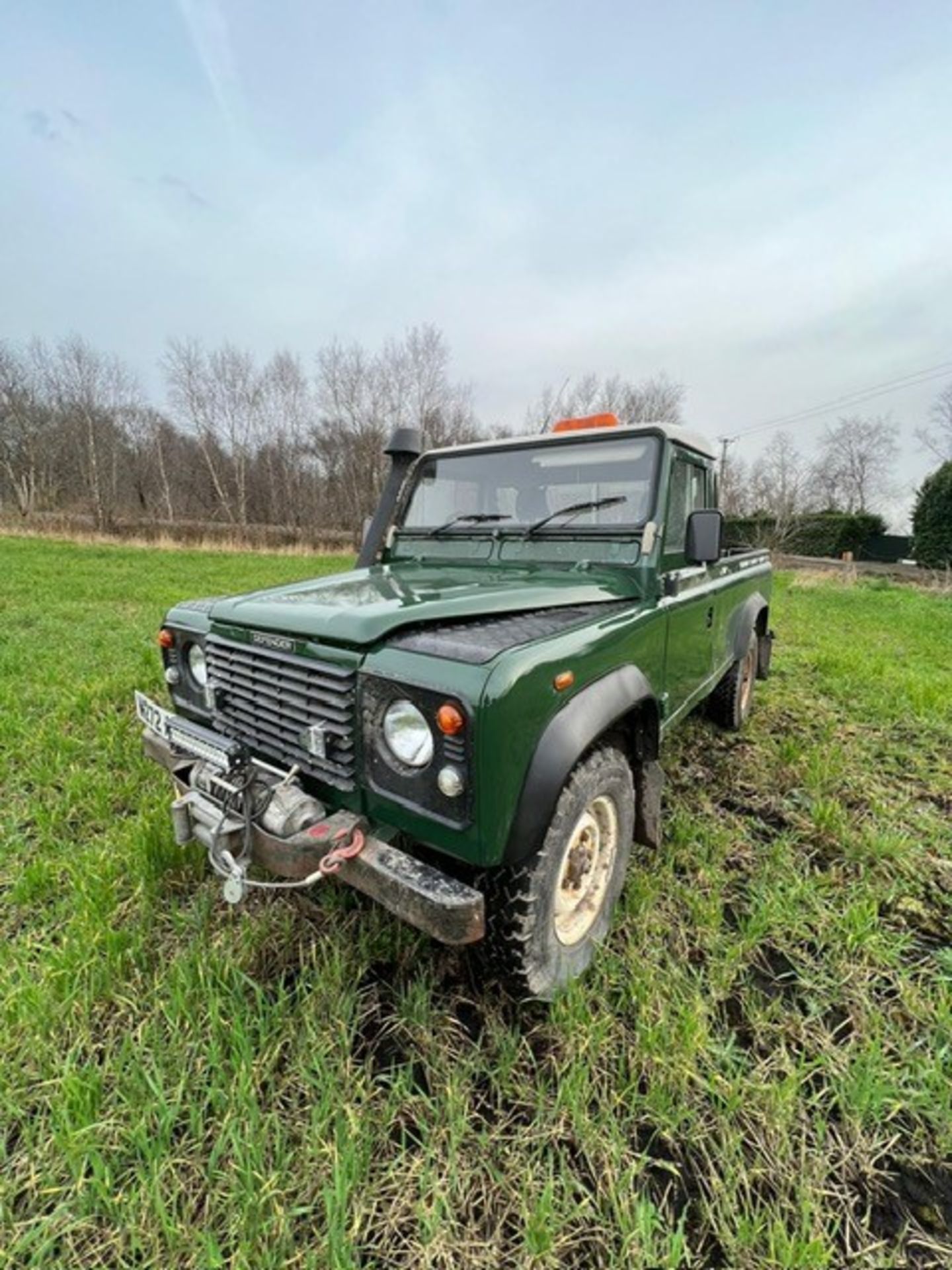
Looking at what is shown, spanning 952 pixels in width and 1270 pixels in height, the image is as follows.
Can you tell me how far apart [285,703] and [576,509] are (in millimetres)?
1700

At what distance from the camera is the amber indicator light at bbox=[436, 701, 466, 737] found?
1550 millimetres

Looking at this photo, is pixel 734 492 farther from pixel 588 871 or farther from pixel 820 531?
pixel 588 871

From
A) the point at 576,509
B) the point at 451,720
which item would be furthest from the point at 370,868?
the point at 576,509

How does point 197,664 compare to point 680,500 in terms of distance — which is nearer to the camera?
point 197,664

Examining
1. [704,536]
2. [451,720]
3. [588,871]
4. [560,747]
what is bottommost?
[588,871]

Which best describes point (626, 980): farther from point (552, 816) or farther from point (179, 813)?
point (179, 813)

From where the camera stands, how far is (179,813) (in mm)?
1890

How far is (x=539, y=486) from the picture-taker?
121 inches

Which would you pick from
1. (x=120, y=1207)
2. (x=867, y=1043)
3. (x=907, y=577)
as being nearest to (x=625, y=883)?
(x=867, y=1043)

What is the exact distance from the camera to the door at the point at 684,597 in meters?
2.79

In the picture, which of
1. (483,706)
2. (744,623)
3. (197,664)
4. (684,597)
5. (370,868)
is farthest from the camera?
(744,623)

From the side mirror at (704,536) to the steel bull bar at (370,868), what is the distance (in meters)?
1.95

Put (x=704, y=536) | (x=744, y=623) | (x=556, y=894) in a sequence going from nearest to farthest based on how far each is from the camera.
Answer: (x=556, y=894), (x=704, y=536), (x=744, y=623)

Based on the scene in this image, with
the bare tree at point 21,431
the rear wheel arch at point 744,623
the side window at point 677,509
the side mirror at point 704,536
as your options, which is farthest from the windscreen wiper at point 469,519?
the bare tree at point 21,431
